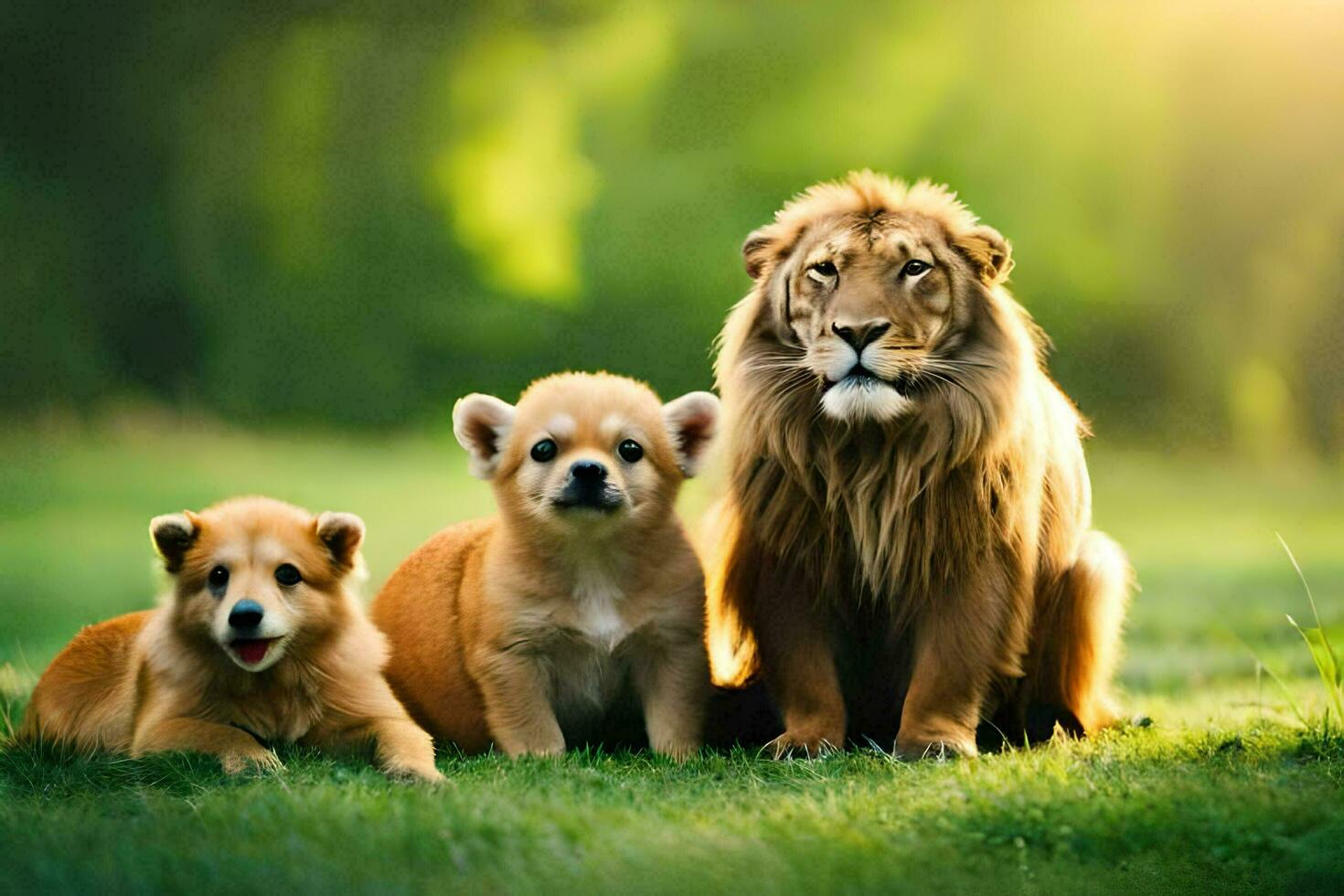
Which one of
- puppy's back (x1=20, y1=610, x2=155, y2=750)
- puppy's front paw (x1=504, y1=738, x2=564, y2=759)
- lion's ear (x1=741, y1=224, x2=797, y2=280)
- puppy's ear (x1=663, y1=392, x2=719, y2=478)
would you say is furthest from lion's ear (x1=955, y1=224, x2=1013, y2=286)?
puppy's back (x1=20, y1=610, x2=155, y2=750)

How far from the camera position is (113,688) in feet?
16.1

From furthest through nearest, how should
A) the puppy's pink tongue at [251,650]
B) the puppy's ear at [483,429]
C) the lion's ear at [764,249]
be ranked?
the lion's ear at [764,249]
the puppy's ear at [483,429]
the puppy's pink tongue at [251,650]

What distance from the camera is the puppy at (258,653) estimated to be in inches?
171

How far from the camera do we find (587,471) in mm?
4582

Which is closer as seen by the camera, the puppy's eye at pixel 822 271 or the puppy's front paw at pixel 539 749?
the puppy's front paw at pixel 539 749

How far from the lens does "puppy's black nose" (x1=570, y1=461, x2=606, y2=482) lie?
4.58 metres

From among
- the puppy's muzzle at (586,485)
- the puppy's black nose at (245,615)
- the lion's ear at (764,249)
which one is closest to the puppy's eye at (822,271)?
the lion's ear at (764,249)

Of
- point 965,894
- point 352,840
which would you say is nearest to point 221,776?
point 352,840

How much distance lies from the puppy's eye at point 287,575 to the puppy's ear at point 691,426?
3.95 feet

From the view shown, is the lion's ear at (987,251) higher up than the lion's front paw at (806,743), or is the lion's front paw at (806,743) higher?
the lion's ear at (987,251)

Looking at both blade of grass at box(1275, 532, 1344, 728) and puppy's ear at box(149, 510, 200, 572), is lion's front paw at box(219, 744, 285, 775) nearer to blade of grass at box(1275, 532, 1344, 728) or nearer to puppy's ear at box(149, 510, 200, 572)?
puppy's ear at box(149, 510, 200, 572)

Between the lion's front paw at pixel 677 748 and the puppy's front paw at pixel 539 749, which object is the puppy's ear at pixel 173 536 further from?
the lion's front paw at pixel 677 748

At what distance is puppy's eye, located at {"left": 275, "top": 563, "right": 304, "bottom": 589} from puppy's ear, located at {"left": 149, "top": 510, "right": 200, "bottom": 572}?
10.5 inches

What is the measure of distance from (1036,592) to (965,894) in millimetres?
1811
